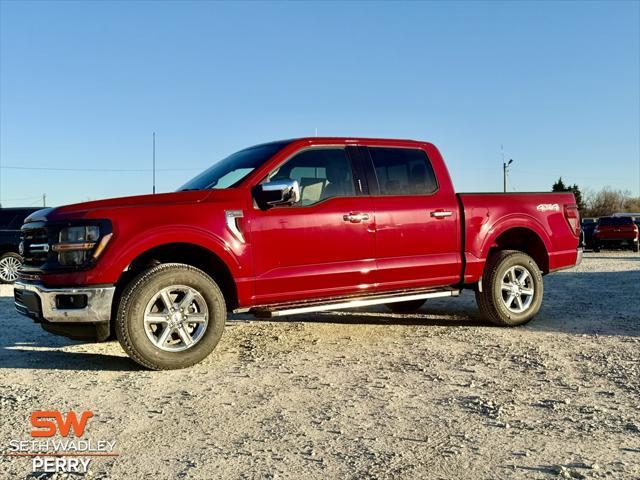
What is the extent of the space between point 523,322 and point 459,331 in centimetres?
84

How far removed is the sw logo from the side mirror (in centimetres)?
220

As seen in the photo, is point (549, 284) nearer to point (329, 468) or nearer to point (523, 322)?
point (523, 322)

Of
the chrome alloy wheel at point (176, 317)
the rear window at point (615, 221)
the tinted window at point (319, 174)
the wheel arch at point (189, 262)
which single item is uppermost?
the tinted window at point (319, 174)

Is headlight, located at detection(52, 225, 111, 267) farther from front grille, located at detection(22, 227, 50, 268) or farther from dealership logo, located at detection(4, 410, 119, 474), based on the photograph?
dealership logo, located at detection(4, 410, 119, 474)

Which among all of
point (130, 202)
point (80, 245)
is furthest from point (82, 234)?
point (130, 202)

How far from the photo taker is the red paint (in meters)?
4.66

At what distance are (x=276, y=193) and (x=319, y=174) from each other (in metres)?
0.77

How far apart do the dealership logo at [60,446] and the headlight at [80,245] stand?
4.44 ft

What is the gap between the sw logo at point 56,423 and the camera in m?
3.28

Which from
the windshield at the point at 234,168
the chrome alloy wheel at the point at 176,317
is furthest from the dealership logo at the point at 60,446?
the windshield at the point at 234,168

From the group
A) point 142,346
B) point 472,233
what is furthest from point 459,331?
point 142,346

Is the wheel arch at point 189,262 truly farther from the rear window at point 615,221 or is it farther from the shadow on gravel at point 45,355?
the rear window at point 615,221

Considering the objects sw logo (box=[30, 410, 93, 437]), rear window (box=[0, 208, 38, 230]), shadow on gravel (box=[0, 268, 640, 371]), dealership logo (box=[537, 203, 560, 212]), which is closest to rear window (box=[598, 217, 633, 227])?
shadow on gravel (box=[0, 268, 640, 371])

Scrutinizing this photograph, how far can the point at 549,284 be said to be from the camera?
10586mm
